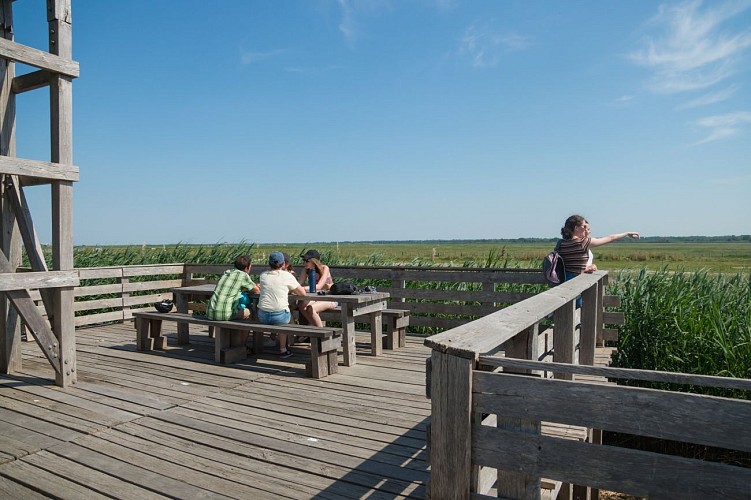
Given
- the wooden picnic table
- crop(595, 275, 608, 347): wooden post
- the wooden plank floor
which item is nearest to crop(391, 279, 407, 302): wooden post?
the wooden picnic table

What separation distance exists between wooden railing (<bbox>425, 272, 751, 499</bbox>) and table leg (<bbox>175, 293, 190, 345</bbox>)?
19.9 ft

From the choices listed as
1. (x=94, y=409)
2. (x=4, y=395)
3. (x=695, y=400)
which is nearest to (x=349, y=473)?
(x=695, y=400)

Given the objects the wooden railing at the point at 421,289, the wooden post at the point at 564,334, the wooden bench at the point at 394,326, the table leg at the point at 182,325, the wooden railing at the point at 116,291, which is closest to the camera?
the wooden post at the point at 564,334

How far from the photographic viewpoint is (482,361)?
7.04ft

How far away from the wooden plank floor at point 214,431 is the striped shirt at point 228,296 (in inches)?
24.6

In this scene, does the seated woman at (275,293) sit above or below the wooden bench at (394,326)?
above

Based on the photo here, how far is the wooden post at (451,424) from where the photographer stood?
6.84 ft

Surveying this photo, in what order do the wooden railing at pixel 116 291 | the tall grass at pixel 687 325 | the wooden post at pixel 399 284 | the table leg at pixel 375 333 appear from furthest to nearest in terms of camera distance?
the wooden railing at pixel 116 291
the wooden post at pixel 399 284
the table leg at pixel 375 333
the tall grass at pixel 687 325

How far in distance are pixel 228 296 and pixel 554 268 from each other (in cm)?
376

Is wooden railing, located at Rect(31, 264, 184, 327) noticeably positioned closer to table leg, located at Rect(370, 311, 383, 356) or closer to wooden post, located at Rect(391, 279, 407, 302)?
wooden post, located at Rect(391, 279, 407, 302)

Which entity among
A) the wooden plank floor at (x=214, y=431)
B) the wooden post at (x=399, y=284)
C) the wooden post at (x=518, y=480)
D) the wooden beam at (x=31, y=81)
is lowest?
the wooden plank floor at (x=214, y=431)

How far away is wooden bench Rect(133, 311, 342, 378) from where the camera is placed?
5.75 metres

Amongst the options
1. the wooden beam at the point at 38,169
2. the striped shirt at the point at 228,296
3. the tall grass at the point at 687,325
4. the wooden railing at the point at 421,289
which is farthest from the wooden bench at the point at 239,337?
the tall grass at the point at 687,325

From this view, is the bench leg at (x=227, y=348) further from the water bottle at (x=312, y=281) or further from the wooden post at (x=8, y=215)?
the wooden post at (x=8, y=215)
